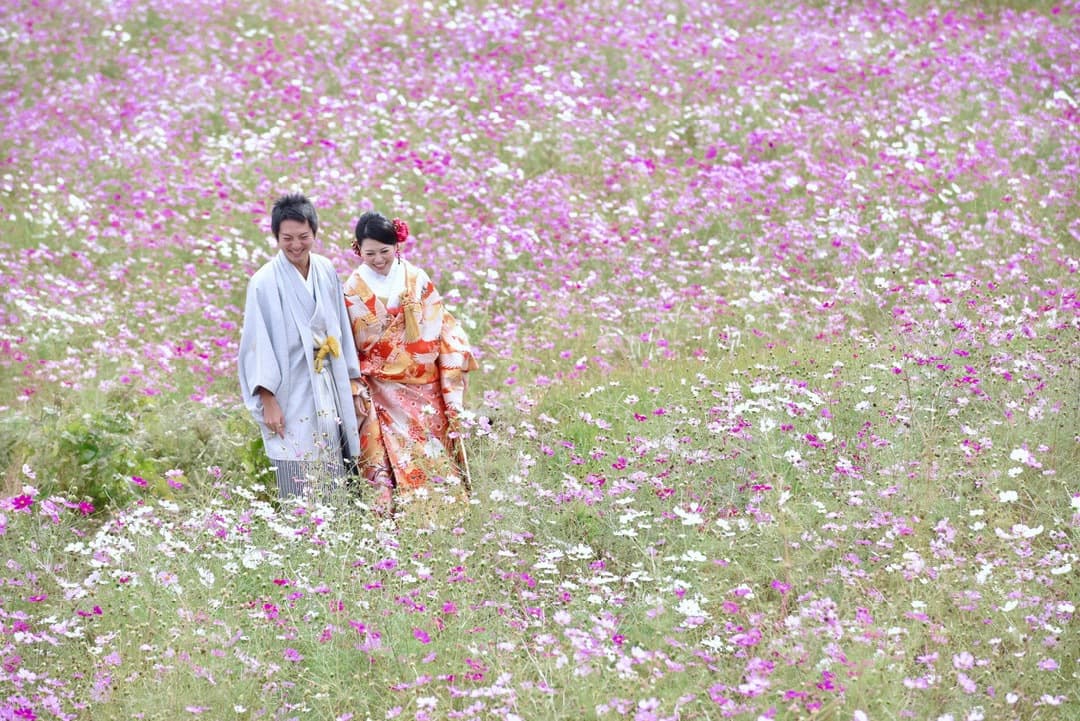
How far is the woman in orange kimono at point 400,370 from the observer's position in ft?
18.0

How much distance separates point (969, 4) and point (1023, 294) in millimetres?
6619

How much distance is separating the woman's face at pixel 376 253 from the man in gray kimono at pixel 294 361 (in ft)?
0.73

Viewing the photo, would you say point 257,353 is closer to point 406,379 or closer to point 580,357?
point 406,379

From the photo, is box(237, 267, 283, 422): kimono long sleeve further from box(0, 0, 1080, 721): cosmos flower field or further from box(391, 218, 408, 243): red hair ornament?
box(391, 218, 408, 243): red hair ornament

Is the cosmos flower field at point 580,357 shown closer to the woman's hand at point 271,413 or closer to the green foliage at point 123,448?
the green foliage at point 123,448

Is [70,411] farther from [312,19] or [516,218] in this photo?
[312,19]

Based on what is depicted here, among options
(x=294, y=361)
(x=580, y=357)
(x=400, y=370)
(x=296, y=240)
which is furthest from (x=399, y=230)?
(x=580, y=357)

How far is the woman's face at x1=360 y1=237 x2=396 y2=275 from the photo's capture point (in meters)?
5.43

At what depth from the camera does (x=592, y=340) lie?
23.4 feet

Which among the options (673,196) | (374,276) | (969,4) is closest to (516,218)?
(673,196)

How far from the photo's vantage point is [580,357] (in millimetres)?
6922

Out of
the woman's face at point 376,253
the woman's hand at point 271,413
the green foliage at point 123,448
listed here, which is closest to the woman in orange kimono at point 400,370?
the woman's face at point 376,253

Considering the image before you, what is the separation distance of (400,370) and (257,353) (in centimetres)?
66

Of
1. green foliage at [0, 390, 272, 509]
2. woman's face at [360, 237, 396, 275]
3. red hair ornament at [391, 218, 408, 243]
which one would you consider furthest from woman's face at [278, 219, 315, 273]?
green foliage at [0, 390, 272, 509]
